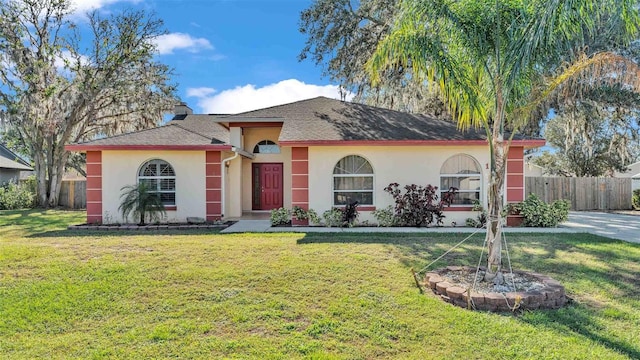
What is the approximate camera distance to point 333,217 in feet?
35.3

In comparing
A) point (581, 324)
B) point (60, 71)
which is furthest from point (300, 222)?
point (60, 71)

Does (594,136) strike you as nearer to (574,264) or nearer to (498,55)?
(574,264)

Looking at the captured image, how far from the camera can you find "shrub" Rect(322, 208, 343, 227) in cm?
1074

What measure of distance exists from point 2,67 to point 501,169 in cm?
2178

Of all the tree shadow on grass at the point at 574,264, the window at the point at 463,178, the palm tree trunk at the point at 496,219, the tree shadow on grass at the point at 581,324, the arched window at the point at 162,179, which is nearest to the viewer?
the tree shadow on grass at the point at 581,324

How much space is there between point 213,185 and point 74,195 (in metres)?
11.6

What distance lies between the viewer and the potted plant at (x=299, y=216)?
10898 mm

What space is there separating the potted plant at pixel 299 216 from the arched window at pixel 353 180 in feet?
3.25

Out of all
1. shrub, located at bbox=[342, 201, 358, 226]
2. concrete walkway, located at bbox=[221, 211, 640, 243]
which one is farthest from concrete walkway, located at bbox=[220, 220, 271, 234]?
shrub, located at bbox=[342, 201, 358, 226]

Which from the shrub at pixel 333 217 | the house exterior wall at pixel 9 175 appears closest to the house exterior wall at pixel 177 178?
the shrub at pixel 333 217

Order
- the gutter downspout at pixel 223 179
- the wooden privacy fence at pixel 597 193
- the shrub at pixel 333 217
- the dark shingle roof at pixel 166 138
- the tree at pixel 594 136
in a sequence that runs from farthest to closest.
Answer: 1. the wooden privacy fence at pixel 597 193
2. the tree at pixel 594 136
3. the gutter downspout at pixel 223 179
4. the dark shingle roof at pixel 166 138
5. the shrub at pixel 333 217

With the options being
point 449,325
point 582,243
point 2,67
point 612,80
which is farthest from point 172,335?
point 2,67

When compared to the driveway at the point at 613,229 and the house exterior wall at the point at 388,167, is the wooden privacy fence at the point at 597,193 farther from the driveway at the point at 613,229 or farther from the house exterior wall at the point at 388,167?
the house exterior wall at the point at 388,167

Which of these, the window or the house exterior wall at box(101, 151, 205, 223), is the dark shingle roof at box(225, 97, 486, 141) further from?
the house exterior wall at box(101, 151, 205, 223)
